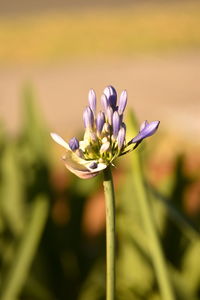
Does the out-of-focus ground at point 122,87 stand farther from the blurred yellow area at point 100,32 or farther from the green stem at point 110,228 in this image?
the green stem at point 110,228

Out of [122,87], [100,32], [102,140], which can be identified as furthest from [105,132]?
[100,32]

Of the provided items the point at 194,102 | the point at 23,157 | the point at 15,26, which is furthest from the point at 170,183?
the point at 15,26

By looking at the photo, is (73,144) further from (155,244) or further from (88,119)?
(155,244)

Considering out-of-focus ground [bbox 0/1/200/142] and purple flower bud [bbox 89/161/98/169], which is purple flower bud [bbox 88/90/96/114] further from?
out-of-focus ground [bbox 0/1/200/142]

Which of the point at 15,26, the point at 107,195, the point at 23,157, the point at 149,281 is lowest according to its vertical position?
the point at 15,26

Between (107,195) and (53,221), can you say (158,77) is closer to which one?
(53,221)

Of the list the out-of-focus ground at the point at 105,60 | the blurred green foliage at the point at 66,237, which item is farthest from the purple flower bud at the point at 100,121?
the out-of-focus ground at the point at 105,60
